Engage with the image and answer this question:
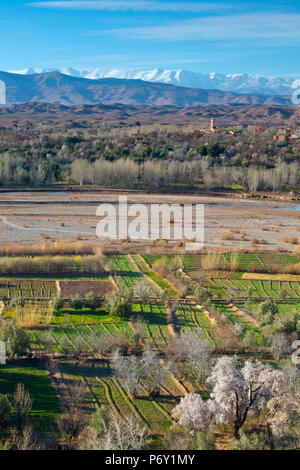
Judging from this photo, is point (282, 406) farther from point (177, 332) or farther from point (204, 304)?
point (204, 304)

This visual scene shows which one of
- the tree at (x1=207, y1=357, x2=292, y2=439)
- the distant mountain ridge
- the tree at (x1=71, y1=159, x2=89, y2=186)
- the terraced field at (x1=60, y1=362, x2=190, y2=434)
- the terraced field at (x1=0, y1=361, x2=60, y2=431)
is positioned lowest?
the terraced field at (x1=60, y1=362, x2=190, y2=434)

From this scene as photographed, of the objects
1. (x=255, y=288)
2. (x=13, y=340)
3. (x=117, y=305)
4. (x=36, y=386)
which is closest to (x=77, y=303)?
(x=117, y=305)

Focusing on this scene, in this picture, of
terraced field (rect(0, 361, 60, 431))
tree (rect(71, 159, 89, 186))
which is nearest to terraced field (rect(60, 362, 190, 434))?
terraced field (rect(0, 361, 60, 431))

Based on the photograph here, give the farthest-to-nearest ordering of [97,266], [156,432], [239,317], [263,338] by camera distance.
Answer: [97,266] < [239,317] < [263,338] < [156,432]

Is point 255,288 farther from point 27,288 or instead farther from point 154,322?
point 27,288

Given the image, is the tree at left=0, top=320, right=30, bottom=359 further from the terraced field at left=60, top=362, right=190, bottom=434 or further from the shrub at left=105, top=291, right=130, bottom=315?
the shrub at left=105, top=291, right=130, bottom=315

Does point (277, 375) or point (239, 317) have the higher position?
point (277, 375)
